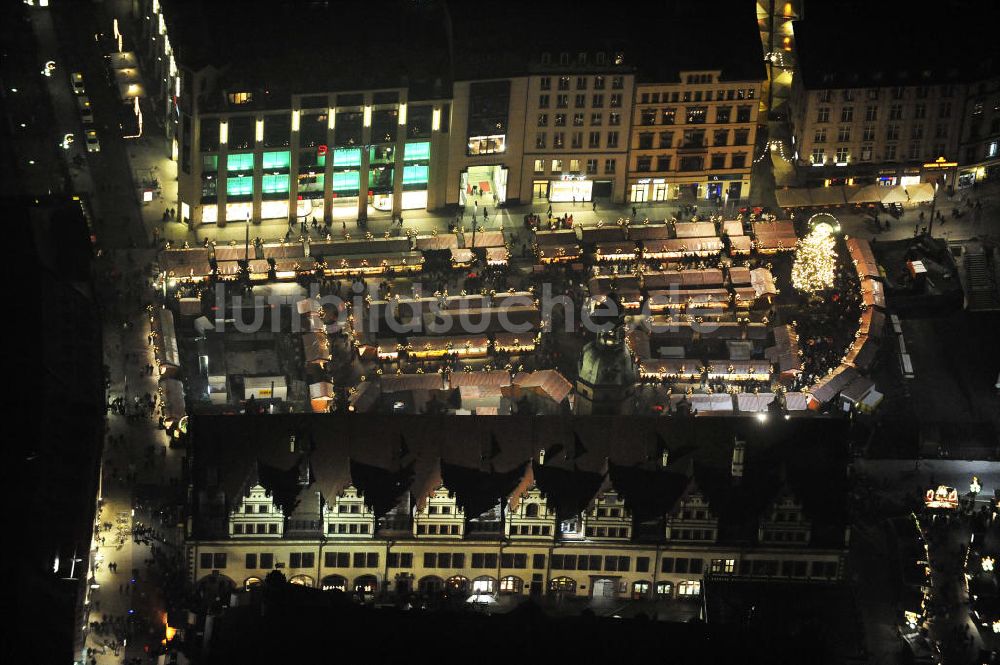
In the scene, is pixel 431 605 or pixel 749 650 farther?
pixel 431 605

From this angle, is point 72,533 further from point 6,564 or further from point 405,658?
point 405,658

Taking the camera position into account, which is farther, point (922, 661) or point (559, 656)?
point (922, 661)

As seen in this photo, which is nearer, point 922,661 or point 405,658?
point 405,658

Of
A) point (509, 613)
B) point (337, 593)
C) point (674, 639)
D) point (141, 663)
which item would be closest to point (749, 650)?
point (674, 639)

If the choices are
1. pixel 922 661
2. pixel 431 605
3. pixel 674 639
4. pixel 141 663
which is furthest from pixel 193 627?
pixel 922 661

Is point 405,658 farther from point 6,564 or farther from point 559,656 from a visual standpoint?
point 6,564

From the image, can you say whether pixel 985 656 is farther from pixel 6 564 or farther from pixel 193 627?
pixel 6 564

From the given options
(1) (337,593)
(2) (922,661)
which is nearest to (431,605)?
(1) (337,593)
